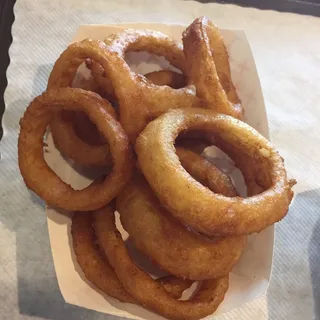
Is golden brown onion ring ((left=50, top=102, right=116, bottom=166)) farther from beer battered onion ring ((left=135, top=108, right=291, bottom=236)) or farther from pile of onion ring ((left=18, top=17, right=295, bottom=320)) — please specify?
beer battered onion ring ((left=135, top=108, right=291, bottom=236))

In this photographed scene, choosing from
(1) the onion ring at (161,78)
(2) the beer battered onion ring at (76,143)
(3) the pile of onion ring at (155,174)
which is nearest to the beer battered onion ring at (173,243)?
(3) the pile of onion ring at (155,174)

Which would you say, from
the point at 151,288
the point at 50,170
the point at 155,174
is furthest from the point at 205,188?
the point at 50,170

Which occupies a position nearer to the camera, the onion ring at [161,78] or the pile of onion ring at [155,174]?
the pile of onion ring at [155,174]

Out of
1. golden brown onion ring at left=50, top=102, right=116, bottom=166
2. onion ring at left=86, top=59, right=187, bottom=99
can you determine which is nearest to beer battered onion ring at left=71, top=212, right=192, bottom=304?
golden brown onion ring at left=50, top=102, right=116, bottom=166

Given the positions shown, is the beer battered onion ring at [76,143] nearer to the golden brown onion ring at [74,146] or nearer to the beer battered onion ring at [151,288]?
the golden brown onion ring at [74,146]

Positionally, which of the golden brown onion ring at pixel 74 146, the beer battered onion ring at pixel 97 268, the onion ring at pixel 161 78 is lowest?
the beer battered onion ring at pixel 97 268

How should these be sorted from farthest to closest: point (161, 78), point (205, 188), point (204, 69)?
point (161, 78), point (204, 69), point (205, 188)

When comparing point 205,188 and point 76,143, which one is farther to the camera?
point 76,143

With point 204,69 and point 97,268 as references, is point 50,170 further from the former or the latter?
point 204,69
